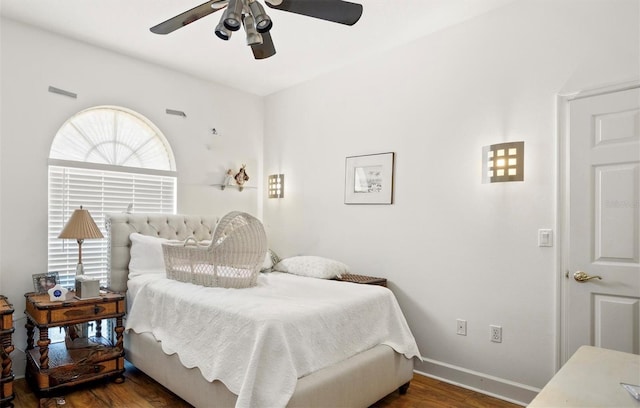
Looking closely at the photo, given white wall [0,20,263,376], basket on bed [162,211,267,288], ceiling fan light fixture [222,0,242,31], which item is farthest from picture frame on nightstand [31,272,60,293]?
ceiling fan light fixture [222,0,242,31]

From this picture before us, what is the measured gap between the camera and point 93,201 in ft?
11.1

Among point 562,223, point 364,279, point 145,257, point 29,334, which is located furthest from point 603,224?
point 29,334

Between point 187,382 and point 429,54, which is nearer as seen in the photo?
point 187,382

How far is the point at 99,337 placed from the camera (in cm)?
316

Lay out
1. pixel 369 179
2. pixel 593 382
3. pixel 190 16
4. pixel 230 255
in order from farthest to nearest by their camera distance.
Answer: pixel 369 179
pixel 230 255
pixel 190 16
pixel 593 382

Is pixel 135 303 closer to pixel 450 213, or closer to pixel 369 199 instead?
pixel 369 199

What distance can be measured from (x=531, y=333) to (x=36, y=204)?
149 inches

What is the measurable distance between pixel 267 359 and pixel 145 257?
1840 mm

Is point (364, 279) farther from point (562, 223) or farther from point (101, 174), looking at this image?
point (101, 174)

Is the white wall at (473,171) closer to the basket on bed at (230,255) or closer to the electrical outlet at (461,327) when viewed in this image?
the electrical outlet at (461,327)

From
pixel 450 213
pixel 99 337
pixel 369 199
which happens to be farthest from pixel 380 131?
pixel 99 337

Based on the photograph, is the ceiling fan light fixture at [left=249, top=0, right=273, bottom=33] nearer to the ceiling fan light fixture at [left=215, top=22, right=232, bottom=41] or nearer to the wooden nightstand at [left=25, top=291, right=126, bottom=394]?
the ceiling fan light fixture at [left=215, top=22, right=232, bottom=41]

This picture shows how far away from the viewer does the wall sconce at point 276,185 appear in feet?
14.7

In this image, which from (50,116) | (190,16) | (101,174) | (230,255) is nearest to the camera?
(190,16)
